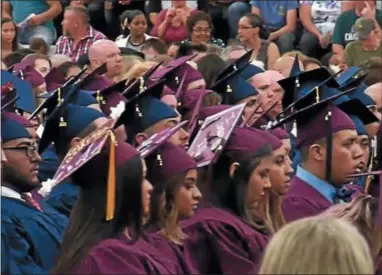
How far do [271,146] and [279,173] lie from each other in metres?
0.12

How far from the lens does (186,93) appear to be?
798 cm

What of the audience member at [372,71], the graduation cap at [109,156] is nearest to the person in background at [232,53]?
the audience member at [372,71]

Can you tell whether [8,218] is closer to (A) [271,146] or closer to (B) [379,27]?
(A) [271,146]

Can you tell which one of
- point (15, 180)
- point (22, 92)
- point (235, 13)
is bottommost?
point (235, 13)

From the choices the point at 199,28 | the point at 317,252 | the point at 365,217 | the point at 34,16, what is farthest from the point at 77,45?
the point at 317,252

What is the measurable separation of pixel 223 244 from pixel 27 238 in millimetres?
853

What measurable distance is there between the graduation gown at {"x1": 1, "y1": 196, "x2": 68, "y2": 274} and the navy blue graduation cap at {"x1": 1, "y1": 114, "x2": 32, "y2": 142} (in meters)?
0.37

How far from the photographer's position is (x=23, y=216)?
573cm

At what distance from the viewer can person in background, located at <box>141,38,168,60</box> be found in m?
11.4

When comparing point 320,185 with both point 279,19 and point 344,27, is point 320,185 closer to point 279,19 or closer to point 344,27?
point 344,27

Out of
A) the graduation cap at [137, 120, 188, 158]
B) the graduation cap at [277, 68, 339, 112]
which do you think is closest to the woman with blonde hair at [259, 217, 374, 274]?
the graduation cap at [137, 120, 188, 158]

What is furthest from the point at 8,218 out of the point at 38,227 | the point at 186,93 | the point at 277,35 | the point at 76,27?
the point at 277,35

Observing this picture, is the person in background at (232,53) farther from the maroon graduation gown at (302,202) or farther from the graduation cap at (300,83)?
the maroon graduation gown at (302,202)

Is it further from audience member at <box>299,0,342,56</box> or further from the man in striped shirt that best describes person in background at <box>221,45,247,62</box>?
audience member at <box>299,0,342,56</box>
